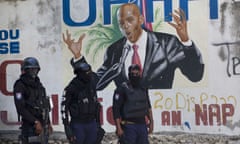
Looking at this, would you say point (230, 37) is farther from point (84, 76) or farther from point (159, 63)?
point (84, 76)

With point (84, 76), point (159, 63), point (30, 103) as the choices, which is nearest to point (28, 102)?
point (30, 103)

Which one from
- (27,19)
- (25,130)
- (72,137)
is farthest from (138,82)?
(27,19)

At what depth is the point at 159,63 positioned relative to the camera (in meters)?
11.1

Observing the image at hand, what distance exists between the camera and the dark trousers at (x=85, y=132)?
9383mm

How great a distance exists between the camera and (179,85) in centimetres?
1094

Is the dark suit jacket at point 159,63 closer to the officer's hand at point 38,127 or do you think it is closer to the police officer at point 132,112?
the police officer at point 132,112

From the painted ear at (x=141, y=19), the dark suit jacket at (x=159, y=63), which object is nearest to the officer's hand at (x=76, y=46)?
the dark suit jacket at (x=159, y=63)

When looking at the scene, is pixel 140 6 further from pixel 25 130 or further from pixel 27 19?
pixel 25 130

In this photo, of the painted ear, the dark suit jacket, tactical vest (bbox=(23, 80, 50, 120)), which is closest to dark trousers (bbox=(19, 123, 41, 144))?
tactical vest (bbox=(23, 80, 50, 120))

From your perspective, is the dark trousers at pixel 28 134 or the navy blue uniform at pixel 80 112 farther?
the navy blue uniform at pixel 80 112

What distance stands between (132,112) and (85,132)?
2.55 ft

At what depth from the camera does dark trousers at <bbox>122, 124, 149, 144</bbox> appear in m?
9.55

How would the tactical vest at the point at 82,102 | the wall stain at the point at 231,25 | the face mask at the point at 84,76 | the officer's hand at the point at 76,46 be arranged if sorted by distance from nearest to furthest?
the tactical vest at the point at 82,102 < the face mask at the point at 84,76 < the wall stain at the point at 231,25 < the officer's hand at the point at 76,46

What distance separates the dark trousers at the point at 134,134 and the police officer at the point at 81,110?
1.52 ft
